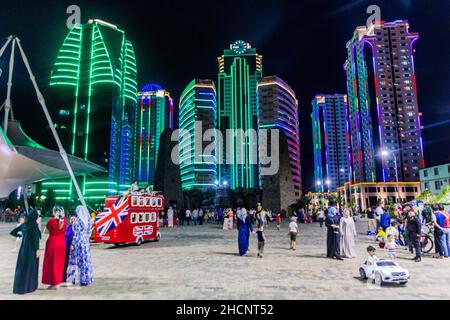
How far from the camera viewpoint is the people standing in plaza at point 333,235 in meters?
10.1

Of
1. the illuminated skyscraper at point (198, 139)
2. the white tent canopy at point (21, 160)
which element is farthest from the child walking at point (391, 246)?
the illuminated skyscraper at point (198, 139)

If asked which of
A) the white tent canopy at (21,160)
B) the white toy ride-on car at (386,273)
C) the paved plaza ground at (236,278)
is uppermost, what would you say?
the white tent canopy at (21,160)

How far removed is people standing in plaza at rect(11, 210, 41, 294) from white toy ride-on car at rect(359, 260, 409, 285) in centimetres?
697

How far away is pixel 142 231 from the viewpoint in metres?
14.3

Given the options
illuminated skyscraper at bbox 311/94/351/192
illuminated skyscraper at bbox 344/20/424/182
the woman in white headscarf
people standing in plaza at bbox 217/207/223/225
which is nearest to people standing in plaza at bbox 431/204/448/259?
the woman in white headscarf

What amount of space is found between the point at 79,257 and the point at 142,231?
7.90 metres

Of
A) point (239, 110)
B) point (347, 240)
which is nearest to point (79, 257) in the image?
point (347, 240)

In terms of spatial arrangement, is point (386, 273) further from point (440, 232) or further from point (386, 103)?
point (386, 103)

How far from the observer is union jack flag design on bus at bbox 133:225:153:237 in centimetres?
1382

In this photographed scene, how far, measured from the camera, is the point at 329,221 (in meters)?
10.4

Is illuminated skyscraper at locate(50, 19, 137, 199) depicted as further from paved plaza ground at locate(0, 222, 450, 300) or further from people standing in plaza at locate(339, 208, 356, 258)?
people standing in plaza at locate(339, 208, 356, 258)

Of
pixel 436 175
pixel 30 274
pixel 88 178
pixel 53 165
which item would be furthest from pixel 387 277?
pixel 88 178

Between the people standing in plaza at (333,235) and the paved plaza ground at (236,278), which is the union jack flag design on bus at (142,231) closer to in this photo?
the paved plaza ground at (236,278)

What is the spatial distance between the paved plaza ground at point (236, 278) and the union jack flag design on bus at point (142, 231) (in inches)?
105
